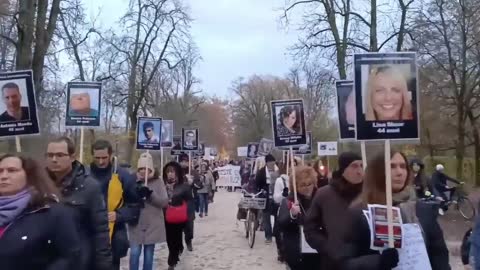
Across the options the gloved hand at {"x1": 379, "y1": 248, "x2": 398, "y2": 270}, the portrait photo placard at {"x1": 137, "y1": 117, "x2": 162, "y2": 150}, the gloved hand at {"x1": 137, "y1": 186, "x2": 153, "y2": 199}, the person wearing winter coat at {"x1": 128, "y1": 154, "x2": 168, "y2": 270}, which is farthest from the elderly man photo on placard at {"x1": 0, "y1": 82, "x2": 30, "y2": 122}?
the portrait photo placard at {"x1": 137, "y1": 117, "x2": 162, "y2": 150}

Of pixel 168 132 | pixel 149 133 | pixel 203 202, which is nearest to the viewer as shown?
pixel 149 133

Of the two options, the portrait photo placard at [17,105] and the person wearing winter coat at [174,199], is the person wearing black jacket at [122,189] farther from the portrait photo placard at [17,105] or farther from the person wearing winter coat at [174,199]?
the person wearing winter coat at [174,199]

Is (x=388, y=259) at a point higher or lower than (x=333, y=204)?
lower

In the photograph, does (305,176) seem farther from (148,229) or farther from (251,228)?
(251,228)

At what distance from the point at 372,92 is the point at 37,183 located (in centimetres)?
223

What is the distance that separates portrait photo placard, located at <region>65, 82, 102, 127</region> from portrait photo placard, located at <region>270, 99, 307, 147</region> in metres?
2.52

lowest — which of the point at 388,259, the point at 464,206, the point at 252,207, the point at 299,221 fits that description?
the point at 464,206

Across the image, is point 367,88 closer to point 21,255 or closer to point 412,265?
point 412,265

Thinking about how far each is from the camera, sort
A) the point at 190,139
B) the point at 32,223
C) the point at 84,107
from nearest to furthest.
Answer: the point at 32,223, the point at 84,107, the point at 190,139

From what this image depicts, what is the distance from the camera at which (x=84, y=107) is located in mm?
10508

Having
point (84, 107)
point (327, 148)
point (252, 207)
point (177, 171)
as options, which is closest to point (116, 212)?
point (84, 107)

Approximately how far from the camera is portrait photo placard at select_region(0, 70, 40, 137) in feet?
25.5

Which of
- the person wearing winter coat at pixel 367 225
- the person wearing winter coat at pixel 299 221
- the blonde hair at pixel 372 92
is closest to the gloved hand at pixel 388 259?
the person wearing winter coat at pixel 367 225

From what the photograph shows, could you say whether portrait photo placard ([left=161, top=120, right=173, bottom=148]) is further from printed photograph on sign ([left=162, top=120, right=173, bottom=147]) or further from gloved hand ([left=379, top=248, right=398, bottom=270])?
gloved hand ([left=379, top=248, right=398, bottom=270])
